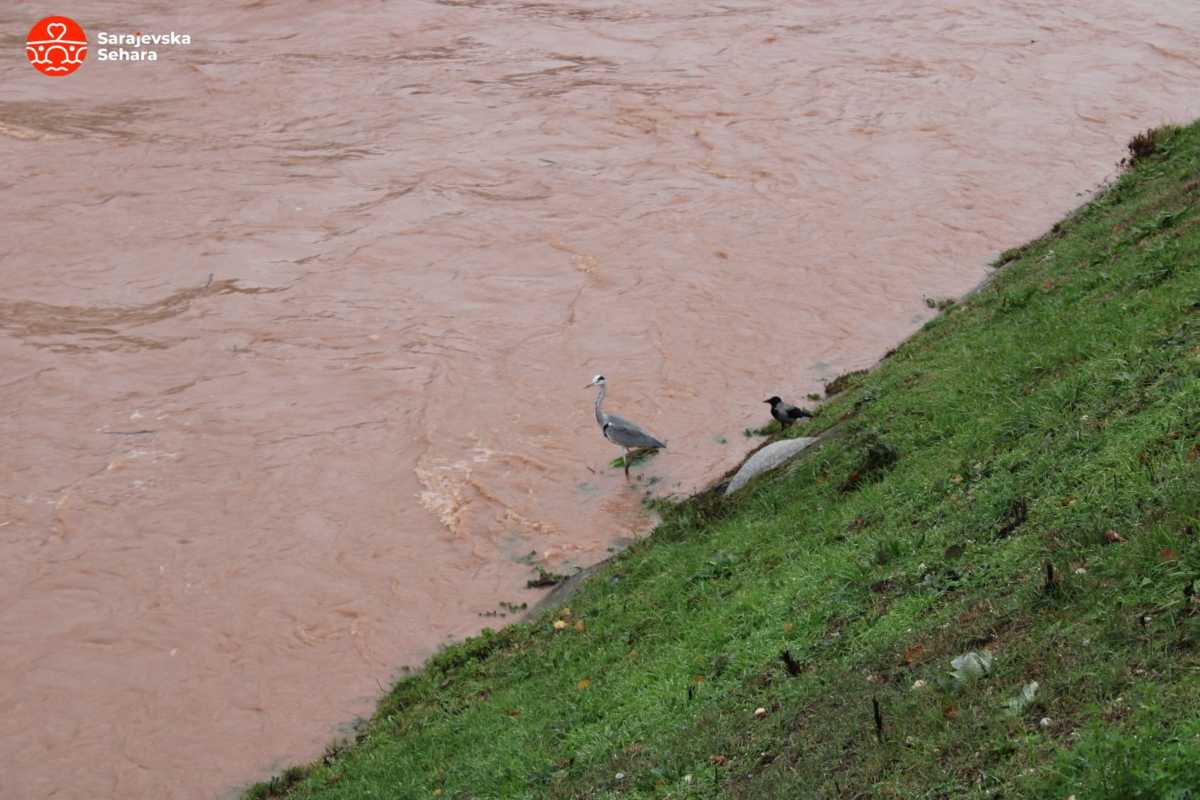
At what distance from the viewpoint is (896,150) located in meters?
24.2

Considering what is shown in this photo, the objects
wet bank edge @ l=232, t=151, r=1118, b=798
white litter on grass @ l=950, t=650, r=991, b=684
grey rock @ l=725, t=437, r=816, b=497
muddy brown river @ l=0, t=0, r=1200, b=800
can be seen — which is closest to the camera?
white litter on grass @ l=950, t=650, r=991, b=684

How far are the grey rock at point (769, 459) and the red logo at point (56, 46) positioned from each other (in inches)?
860

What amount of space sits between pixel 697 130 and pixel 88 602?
1583 cm

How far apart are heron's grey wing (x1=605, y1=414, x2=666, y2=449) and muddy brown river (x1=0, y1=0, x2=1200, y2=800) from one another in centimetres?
60

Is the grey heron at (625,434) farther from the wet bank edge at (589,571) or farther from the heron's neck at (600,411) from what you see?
the wet bank edge at (589,571)

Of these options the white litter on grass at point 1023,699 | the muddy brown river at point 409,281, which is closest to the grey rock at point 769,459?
the muddy brown river at point 409,281

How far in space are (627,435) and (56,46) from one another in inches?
836

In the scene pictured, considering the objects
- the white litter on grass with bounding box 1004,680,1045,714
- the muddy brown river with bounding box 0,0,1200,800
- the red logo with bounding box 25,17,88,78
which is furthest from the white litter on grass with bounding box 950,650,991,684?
the red logo with bounding box 25,17,88,78

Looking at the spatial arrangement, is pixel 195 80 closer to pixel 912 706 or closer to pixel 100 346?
pixel 100 346

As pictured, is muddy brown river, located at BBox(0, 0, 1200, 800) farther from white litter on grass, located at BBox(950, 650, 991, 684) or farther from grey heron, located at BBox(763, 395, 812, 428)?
white litter on grass, located at BBox(950, 650, 991, 684)

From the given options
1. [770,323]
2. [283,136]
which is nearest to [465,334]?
[770,323]

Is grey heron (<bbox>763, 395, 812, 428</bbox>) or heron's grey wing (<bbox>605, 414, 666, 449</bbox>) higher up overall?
grey heron (<bbox>763, 395, 812, 428</bbox>)

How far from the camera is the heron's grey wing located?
47.1ft

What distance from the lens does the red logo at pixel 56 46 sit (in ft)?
92.2
